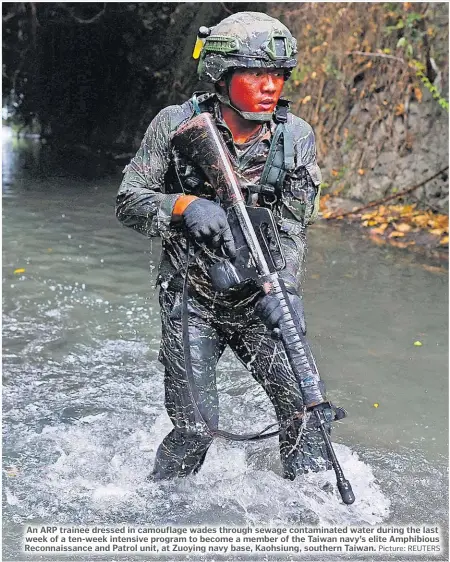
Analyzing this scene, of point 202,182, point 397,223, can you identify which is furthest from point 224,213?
point 397,223

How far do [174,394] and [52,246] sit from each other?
17.0 ft

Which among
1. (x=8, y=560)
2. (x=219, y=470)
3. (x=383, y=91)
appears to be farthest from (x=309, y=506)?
(x=383, y=91)

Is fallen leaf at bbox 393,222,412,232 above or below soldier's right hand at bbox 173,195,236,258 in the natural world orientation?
below

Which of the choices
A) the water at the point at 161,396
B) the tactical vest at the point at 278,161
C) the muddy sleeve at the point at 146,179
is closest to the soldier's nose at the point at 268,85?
the tactical vest at the point at 278,161

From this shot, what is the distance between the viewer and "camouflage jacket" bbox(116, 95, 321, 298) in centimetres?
304

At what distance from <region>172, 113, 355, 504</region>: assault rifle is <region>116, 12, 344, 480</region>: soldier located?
0.17 ft

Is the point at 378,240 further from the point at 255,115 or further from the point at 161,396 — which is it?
the point at 255,115

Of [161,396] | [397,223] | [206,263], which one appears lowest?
[161,396]

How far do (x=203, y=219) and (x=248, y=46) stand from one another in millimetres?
685

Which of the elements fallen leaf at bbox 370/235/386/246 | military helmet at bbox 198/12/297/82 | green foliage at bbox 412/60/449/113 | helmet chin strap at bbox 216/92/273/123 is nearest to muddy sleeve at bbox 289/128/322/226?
helmet chin strap at bbox 216/92/273/123

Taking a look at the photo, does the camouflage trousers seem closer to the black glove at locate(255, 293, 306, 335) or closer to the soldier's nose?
the black glove at locate(255, 293, 306, 335)

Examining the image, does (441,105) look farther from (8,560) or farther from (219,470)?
(8,560)

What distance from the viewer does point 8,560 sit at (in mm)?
3256

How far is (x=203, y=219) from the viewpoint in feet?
9.25
